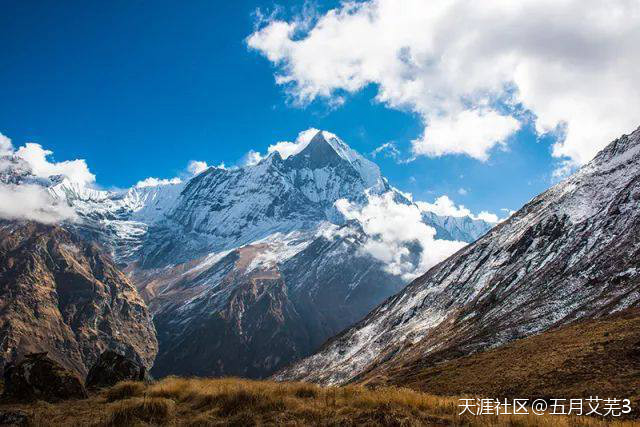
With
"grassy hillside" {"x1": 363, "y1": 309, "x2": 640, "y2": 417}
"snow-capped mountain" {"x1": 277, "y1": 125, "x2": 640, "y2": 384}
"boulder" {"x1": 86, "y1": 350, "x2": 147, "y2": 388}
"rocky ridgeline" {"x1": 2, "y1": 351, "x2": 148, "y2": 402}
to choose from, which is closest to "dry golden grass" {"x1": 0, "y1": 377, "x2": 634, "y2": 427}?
"rocky ridgeline" {"x1": 2, "y1": 351, "x2": 148, "y2": 402}

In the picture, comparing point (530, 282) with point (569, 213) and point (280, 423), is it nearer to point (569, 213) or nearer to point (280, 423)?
→ point (569, 213)

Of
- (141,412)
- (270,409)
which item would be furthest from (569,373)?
(141,412)

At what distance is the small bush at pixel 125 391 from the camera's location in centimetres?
1742

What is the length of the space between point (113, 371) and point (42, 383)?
21.5 feet

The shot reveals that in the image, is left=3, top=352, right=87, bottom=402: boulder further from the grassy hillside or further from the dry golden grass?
the grassy hillside

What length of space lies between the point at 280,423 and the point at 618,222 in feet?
407

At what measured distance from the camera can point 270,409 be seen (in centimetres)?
1423

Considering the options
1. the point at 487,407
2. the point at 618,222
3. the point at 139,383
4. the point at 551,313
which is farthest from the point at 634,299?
the point at 139,383

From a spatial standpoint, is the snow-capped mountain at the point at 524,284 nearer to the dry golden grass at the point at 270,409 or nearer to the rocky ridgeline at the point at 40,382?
the rocky ridgeline at the point at 40,382

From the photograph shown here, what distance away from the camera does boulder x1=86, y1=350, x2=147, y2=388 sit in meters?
24.7

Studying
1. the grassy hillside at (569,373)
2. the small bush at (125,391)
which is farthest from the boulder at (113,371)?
the grassy hillside at (569,373)

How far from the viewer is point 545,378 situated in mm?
30297

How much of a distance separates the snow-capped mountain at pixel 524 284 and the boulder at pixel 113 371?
5668 cm

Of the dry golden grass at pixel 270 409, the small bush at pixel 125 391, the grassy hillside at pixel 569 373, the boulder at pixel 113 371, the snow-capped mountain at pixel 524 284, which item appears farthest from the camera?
the snow-capped mountain at pixel 524 284
